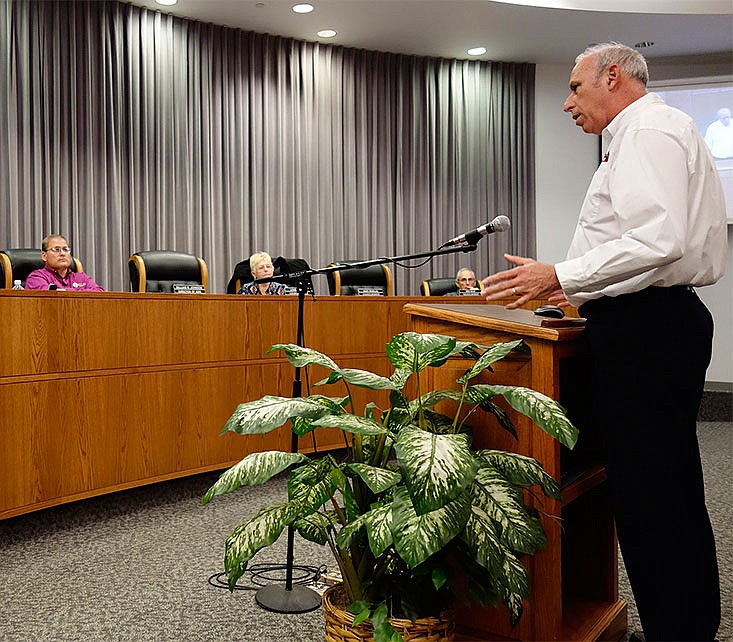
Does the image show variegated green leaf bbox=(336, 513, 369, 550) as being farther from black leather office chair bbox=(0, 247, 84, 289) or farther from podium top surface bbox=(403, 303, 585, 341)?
black leather office chair bbox=(0, 247, 84, 289)

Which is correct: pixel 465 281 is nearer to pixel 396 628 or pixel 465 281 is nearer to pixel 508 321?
pixel 508 321

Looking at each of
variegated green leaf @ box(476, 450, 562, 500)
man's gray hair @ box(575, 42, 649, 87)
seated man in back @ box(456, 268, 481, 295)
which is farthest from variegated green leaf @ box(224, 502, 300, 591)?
seated man in back @ box(456, 268, 481, 295)

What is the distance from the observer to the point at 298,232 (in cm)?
Result: 728

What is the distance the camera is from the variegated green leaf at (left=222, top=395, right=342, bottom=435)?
1.72 metres

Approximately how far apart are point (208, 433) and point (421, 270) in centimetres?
448

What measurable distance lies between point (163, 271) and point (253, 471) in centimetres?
347

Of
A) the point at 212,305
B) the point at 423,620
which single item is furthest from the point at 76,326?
the point at 423,620

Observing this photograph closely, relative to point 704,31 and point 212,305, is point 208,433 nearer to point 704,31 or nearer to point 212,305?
point 212,305

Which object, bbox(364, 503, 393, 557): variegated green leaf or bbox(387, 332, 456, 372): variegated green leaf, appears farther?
bbox(387, 332, 456, 372): variegated green leaf

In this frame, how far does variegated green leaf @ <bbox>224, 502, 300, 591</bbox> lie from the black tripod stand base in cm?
75

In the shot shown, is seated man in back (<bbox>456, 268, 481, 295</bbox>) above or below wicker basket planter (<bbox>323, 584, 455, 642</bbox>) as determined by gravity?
above

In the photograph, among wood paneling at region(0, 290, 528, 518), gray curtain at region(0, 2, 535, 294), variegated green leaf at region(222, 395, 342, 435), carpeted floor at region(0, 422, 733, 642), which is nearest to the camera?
variegated green leaf at region(222, 395, 342, 435)

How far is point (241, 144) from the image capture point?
22.7 feet

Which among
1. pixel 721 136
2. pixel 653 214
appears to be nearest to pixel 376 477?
pixel 653 214
